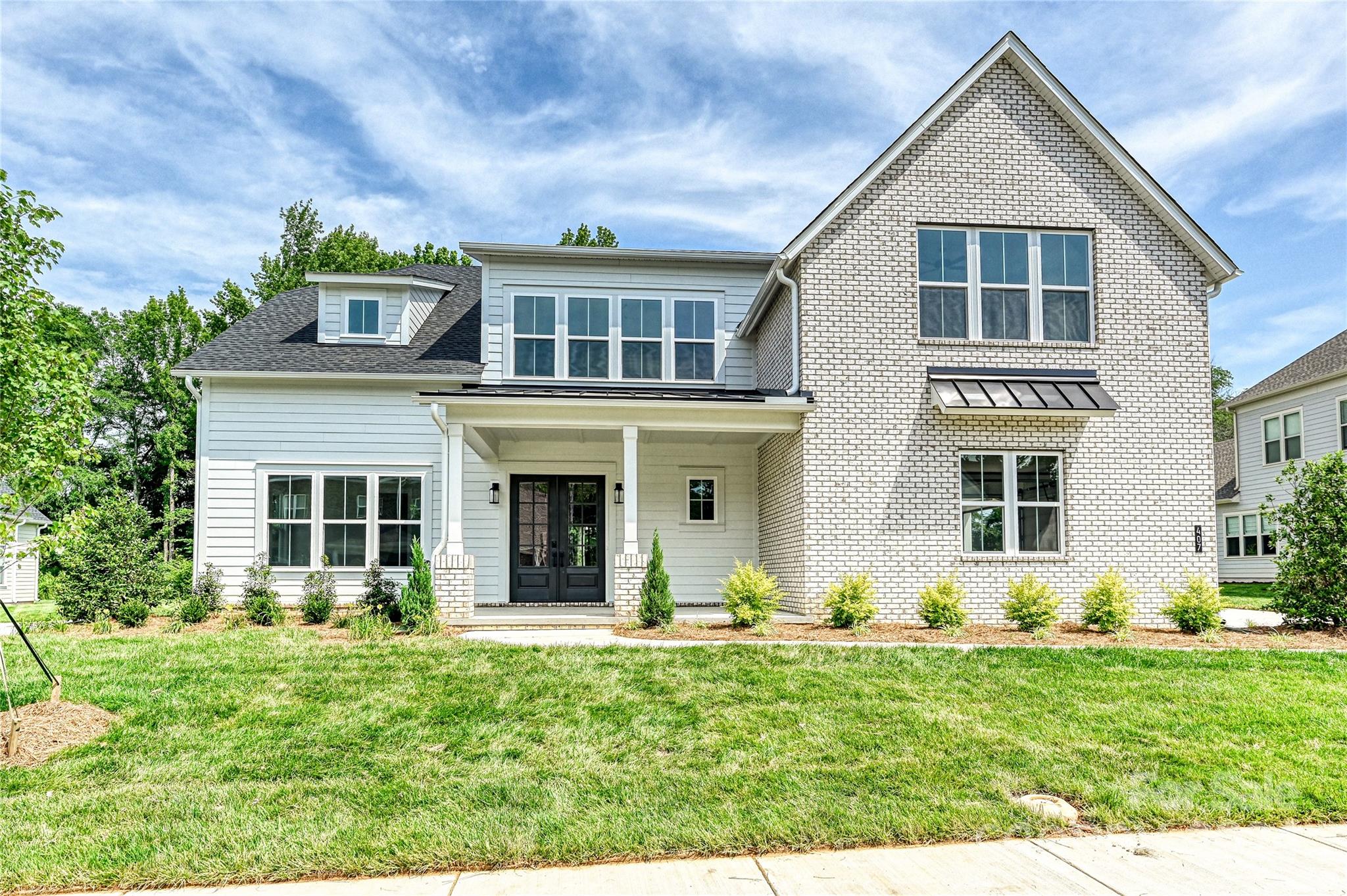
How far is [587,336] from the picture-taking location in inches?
620

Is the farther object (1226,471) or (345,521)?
(1226,471)

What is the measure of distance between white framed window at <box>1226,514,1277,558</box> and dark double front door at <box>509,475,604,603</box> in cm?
2015

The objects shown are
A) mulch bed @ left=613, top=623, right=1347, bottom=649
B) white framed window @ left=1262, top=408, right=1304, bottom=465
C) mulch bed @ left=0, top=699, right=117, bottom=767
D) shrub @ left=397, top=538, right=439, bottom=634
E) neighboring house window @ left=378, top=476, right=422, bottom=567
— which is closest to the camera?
mulch bed @ left=0, top=699, right=117, bottom=767

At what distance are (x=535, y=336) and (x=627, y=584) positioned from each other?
545cm

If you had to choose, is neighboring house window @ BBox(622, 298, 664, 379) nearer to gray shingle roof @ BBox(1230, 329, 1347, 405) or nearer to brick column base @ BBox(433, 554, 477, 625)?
brick column base @ BBox(433, 554, 477, 625)

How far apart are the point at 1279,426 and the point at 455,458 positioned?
2340cm

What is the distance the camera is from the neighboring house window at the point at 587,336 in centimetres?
1570

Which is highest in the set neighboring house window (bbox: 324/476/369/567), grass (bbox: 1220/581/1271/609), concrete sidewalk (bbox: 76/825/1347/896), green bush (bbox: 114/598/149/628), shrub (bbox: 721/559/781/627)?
neighboring house window (bbox: 324/476/369/567)

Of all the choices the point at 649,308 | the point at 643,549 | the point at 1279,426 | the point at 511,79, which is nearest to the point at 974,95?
the point at 649,308

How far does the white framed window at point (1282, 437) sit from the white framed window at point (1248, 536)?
178cm

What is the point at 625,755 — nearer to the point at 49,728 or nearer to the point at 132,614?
the point at 49,728

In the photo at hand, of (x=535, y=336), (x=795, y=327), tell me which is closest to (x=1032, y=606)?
(x=795, y=327)

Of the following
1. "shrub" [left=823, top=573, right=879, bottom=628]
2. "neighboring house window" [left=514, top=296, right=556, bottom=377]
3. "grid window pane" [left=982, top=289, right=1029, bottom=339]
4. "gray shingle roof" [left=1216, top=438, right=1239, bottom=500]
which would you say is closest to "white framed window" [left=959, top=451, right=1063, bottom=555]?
"grid window pane" [left=982, top=289, right=1029, bottom=339]

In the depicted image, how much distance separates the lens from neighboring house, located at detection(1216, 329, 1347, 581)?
75.2ft
